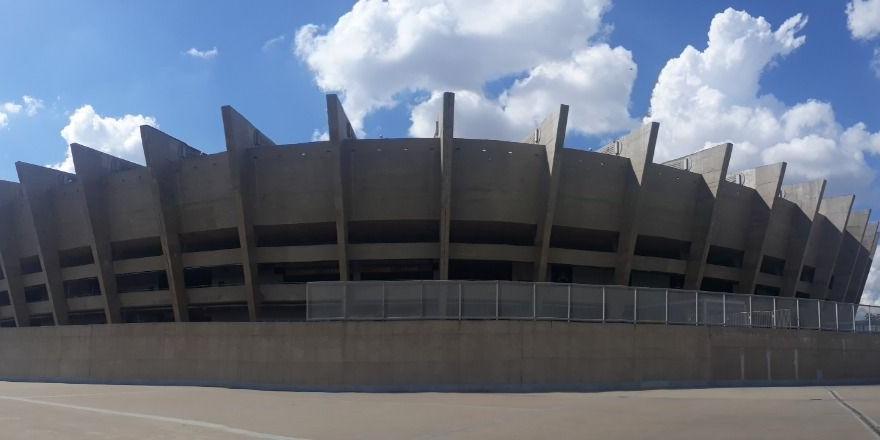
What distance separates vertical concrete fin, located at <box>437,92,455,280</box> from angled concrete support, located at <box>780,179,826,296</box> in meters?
20.7

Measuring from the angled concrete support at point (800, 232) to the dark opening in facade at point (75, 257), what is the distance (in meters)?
40.0

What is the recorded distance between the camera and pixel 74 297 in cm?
3756

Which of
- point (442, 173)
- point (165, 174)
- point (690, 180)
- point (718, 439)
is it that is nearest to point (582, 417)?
point (718, 439)

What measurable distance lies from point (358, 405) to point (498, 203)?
16.7 metres

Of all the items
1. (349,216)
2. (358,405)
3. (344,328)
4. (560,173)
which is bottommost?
(358,405)

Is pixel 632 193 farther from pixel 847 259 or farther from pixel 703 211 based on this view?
pixel 847 259

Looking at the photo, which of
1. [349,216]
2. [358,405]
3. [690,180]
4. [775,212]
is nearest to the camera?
[358,405]

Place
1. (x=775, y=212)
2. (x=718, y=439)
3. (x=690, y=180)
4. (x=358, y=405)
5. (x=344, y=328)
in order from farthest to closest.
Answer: (x=775, y=212) < (x=690, y=180) < (x=344, y=328) < (x=358, y=405) < (x=718, y=439)

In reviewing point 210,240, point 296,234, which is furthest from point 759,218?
point 210,240

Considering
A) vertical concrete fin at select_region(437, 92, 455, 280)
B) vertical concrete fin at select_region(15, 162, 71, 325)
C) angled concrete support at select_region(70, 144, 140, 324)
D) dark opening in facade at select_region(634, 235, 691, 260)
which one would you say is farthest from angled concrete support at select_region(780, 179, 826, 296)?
vertical concrete fin at select_region(15, 162, 71, 325)

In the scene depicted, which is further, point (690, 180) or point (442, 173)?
point (690, 180)

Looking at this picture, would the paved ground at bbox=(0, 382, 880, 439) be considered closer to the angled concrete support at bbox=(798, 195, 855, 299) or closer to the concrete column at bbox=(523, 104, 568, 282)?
the concrete column at bbox=(523, 104, 568, 282)

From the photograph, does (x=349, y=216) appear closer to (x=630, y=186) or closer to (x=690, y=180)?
(x=630, y=186)

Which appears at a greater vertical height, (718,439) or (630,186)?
(630,186)
